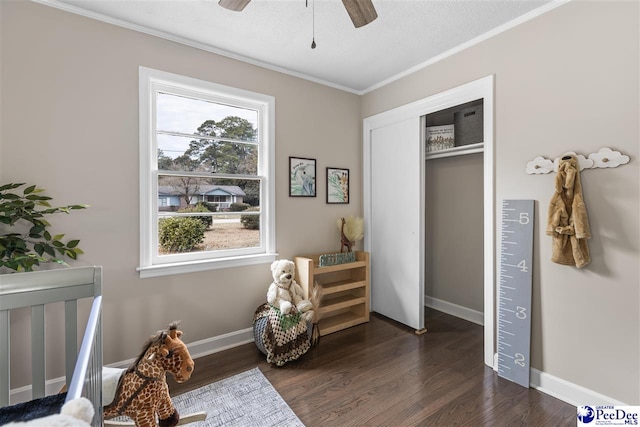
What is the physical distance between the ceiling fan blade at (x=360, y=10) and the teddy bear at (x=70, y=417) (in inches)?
65.0

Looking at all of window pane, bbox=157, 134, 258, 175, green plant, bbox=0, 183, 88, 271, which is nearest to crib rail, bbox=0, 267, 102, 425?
green plant, bbox=0, 183, 88, 271

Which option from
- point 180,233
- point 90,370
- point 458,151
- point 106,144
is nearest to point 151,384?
point 90,370

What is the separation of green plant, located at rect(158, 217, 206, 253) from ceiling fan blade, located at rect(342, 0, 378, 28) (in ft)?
6.23

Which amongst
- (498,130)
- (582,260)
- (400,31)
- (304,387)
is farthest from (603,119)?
(304,387)

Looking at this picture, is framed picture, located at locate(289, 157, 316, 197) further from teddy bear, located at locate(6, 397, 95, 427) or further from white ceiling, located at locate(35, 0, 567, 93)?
teddy bear, located at locate(6, 397, 95, 427)

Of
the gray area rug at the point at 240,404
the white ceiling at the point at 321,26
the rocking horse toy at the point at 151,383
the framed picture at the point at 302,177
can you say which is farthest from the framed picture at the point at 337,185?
the rocking horse toy at the point at 151,383

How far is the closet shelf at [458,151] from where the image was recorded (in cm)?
288

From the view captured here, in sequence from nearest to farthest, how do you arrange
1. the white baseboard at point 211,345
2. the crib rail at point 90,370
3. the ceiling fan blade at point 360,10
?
1. the crib rail at point 90,370
2. the ceiling fan blade at point 360,10
3. the white baseboard at point 211,345

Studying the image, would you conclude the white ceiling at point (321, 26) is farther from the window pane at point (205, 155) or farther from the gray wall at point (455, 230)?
the gray wall at point (455, 230)

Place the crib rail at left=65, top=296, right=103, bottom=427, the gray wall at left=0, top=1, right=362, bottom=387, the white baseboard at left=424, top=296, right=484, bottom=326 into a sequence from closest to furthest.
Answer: the crib rail at left=65, top=296, right=103, bottom=427 → the gray wall at left=0, top=1, right=362, bottom=387 → the white baseboard at left=424, top=296, right=484, bottom=326

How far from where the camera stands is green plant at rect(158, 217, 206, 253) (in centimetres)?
238

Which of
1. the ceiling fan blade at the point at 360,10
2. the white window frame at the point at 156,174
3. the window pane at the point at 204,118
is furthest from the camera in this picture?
the window pane at the point at 204,118

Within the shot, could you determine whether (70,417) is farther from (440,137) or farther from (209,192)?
(440,137)

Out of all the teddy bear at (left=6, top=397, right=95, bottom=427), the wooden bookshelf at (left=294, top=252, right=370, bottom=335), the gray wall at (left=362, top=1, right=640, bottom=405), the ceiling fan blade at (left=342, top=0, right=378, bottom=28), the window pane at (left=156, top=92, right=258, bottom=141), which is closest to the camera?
the teddy bear at (left=6, top=397, right=95, bottom=427)
